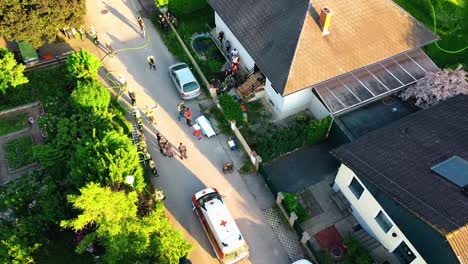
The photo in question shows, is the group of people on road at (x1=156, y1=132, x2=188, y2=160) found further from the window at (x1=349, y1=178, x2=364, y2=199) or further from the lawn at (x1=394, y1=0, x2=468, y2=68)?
the lawn at (x1=394, y1=0, x2=468, y2=68)

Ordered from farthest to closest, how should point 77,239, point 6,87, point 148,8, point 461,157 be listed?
1. point 148,8
2. point 6,87
3. point 77,239
4. point 461,157

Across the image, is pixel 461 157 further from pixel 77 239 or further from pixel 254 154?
pixel 77 239

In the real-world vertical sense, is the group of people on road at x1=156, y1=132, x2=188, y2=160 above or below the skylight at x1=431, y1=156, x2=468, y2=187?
above

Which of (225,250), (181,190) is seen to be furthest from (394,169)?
(181,190)

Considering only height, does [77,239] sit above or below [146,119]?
below

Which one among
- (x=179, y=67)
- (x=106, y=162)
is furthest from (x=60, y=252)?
(x=179, y=67)

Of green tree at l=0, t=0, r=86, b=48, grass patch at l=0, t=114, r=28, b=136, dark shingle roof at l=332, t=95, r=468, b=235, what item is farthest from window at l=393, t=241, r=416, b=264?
green tree at l=0, t=0, r=86, b=48
